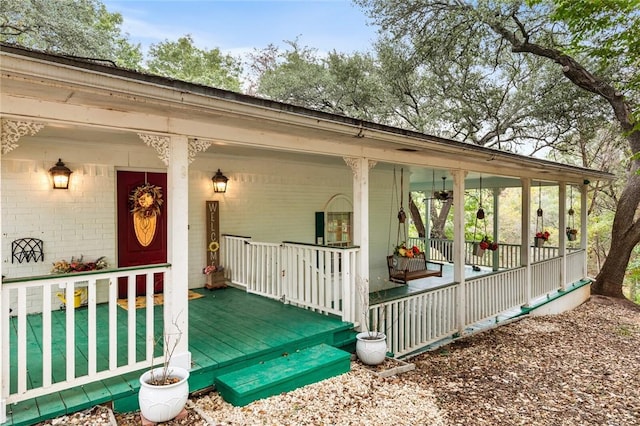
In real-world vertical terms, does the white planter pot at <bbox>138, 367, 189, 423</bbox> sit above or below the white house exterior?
below

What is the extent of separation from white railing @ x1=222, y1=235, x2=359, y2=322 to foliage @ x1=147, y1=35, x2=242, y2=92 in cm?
1357

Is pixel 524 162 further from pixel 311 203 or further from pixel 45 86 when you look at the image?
pixel 45 86

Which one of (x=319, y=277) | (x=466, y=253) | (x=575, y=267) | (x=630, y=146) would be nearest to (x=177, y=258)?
Result: (x=319, y=277)

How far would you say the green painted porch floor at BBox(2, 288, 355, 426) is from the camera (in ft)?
9.28

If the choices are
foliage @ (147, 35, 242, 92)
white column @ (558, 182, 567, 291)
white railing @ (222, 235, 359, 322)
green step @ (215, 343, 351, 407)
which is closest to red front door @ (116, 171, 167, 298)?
white railing @ (222, 235, 359, 322)

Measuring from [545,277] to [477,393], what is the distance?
223 inches

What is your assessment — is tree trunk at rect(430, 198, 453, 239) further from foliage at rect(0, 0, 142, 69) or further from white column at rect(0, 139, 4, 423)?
white column at rect(0, 139, 4, 423)

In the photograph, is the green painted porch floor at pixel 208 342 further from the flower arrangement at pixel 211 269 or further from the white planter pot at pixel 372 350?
the flower arrangement at pixel 211 269

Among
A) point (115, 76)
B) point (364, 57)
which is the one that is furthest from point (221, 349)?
point (364, 57)

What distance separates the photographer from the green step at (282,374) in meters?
3.20

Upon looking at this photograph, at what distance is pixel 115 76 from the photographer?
2.48m

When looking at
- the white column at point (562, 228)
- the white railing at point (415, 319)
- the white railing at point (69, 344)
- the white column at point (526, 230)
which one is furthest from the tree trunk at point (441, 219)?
the white railing at point (69, 344)

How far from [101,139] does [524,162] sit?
655 cm

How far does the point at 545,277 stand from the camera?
8.53m
